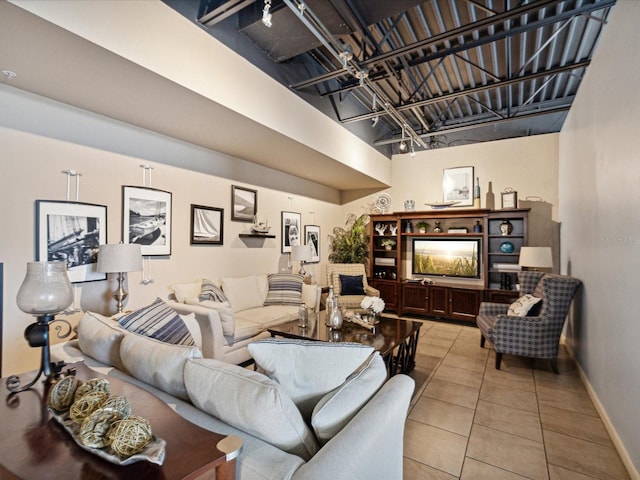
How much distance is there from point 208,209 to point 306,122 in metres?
1.71

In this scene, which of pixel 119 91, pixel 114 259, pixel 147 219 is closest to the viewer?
pixel 119 91

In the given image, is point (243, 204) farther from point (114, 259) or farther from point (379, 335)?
point (379, 335)

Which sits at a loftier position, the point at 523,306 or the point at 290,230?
the point at 290,230

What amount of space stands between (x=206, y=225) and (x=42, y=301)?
273cm

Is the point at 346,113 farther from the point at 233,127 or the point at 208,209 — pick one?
the point at 208,209

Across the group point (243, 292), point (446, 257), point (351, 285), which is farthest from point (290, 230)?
point (446, 257)

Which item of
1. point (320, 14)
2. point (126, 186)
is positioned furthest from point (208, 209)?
point (320, 14)

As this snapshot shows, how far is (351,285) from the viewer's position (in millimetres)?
5285

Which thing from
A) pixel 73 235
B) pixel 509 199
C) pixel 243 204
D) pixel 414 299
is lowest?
pixel 414 299

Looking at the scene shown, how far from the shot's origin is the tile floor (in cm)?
191

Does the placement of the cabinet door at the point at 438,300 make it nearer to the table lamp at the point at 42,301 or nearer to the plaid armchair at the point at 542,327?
the plaid armchair at the point at 542,327

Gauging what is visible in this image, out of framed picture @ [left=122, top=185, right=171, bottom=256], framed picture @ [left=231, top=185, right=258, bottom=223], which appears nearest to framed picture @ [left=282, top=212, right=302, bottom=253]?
framed picture @ [left=231, top=185, right=258, bottom=223]

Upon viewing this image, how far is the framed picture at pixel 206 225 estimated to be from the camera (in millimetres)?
3898

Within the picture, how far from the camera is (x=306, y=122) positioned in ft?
12.7
